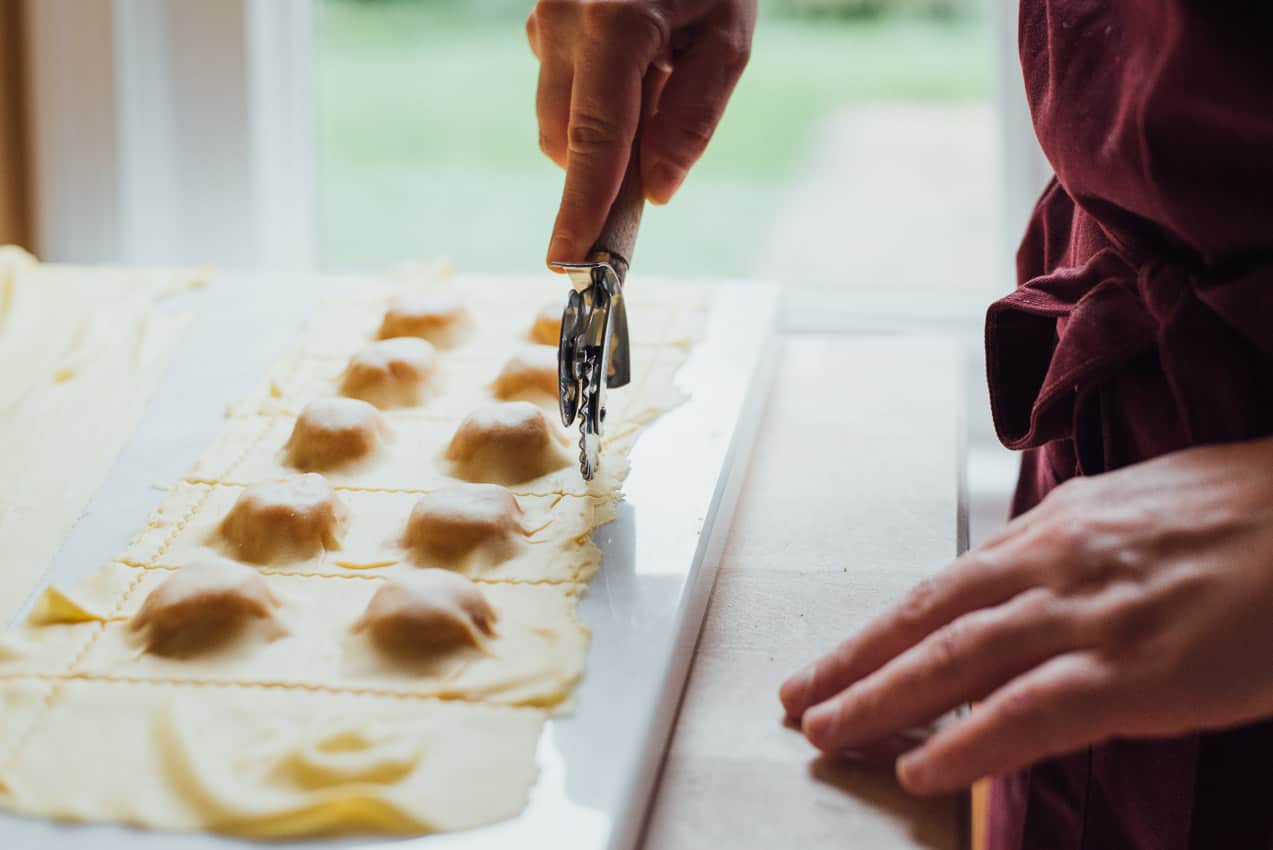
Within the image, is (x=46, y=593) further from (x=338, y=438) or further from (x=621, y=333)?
(x=621, y=333)

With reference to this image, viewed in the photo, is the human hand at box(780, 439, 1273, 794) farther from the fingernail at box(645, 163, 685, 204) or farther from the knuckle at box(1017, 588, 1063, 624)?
the fingernail at box(645, 163, 685, 204)

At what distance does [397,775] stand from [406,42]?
159cm

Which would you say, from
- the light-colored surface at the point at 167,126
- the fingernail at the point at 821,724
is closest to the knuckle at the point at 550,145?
the fingernail at the point at 821,724

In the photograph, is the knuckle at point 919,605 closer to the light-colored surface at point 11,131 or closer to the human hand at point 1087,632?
the human hand at point 1087,632

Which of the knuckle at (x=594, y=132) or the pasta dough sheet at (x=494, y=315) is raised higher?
the knuckle at (x=594, y=132)

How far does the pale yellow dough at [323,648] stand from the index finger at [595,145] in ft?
0.42

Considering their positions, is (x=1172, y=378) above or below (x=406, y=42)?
above

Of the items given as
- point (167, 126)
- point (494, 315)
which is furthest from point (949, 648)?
point (167, 126)

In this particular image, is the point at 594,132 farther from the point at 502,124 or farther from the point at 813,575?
the point at 502,124

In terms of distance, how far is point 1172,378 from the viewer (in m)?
0.65

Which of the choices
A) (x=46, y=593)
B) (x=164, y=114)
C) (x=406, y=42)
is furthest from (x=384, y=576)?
(x=406, y=42)

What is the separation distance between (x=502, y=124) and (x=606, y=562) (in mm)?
1429

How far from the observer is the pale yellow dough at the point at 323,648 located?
574 millimetres

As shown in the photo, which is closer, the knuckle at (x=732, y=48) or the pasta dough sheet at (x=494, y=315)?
the knuckle at (x=732, y=48)
